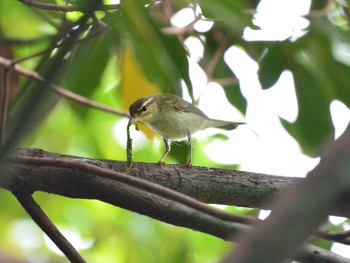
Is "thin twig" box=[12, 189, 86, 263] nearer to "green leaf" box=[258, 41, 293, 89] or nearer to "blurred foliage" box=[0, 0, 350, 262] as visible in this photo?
"blurred foliage" box=[0, 0, 350, 262]

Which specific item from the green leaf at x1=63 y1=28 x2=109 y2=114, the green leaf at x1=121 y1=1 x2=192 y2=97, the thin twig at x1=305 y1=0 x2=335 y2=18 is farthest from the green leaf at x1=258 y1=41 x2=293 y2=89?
the green leaf at x1=63 y1=28 x2=109 y2=114

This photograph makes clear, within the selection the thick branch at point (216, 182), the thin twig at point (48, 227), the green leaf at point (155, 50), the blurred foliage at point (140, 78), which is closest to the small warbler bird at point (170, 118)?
the blurred foliage at point (140, 78)

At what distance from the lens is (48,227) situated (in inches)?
57.4

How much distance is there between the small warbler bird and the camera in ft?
11.0

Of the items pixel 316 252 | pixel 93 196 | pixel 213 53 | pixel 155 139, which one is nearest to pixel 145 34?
pixel 93 196

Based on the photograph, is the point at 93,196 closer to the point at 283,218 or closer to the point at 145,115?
the point at 283,218

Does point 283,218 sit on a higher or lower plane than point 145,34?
higher

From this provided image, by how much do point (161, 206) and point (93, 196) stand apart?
0.20m

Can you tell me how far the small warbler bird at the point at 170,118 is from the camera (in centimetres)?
334

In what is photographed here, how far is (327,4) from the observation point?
2691 millimetres

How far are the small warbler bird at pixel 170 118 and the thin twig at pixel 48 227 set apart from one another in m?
1.63

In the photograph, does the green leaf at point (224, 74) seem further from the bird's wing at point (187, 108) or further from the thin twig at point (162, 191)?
the thin twig at point (162, 191)

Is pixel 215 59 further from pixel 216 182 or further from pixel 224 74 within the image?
pixel 216 182

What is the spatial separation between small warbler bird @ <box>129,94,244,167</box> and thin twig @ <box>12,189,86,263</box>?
5.36 feet
